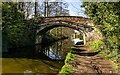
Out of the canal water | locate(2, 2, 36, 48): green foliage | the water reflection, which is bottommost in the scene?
the water reflection

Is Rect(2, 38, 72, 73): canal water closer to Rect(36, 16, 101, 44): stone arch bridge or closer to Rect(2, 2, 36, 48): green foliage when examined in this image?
Rect(2, 2, 36, 48): green foliage

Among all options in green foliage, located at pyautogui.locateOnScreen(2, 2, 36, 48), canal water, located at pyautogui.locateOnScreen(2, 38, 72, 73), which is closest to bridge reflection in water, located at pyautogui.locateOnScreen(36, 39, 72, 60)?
canal water, located at pyautogui.locateOnScreen(2, 38, 72, 73)

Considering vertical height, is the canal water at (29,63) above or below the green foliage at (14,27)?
below

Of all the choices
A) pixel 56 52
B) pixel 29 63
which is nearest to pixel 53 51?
pixel 56 52

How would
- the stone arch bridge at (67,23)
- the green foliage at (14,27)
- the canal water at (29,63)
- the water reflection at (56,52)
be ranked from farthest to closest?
1. the stone arch bridge at (67,23)
2. the water reflection at (56,52)
3. the green foliage at (14,27)
4. the canal water at (29,63)

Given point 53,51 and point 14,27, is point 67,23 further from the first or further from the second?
point 14,27

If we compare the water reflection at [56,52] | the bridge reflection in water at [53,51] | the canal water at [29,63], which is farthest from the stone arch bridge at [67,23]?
the canal water at [29,63]

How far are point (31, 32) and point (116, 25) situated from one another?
1547cm

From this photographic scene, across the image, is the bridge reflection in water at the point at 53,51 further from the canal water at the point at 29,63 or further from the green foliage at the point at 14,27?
the green foliage at the point at 14,27

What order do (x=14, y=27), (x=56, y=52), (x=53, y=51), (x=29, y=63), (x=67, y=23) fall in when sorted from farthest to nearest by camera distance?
(x=67, y=23), (x=53, y=51), (x=56, y=52), (x=14, y=27), (x=29, y=63)

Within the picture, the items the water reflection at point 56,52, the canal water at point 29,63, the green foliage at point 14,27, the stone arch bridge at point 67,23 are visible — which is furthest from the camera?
the stone arch bridge at point 67,23

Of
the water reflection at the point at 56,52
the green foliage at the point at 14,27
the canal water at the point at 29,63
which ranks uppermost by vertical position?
the green foliage at the point at 14,27

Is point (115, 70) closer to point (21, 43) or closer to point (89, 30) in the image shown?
point (21, 43)

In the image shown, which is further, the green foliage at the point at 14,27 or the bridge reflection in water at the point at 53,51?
the bridge reflection in water at the point at 53,51
